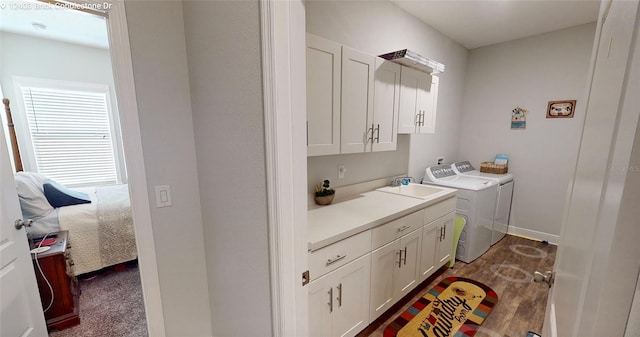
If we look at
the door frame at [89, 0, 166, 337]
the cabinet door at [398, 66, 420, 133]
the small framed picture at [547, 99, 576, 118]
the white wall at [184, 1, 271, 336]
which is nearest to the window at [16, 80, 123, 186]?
the door frame at [89, 0, 166, 337]

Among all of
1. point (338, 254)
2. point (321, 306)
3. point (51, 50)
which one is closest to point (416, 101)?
point (338, 254)

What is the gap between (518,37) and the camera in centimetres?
313

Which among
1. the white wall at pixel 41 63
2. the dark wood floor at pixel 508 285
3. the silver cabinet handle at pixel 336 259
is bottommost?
the dark wood floor at pixel 508 285

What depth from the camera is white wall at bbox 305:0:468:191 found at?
192 centimetres

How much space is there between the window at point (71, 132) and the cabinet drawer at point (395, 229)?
4476mm

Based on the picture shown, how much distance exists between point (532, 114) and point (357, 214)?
3023 millimetres

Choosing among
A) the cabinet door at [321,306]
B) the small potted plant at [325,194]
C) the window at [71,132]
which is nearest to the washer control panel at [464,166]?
the small potted plant at [325,194]

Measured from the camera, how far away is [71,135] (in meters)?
3.75

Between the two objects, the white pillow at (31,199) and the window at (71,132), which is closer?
the white pillow at (31,199)

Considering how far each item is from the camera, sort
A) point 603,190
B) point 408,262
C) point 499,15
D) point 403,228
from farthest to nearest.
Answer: point 499,15 < point 408,262 < point 403,228 < point 603,190

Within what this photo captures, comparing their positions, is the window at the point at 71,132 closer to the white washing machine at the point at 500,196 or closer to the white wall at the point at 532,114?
the white washing machine at the point at 500,196

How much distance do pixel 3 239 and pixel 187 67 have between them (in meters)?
1.18

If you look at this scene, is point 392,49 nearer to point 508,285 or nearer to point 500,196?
point 500,196

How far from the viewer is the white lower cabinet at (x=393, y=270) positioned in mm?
1685
